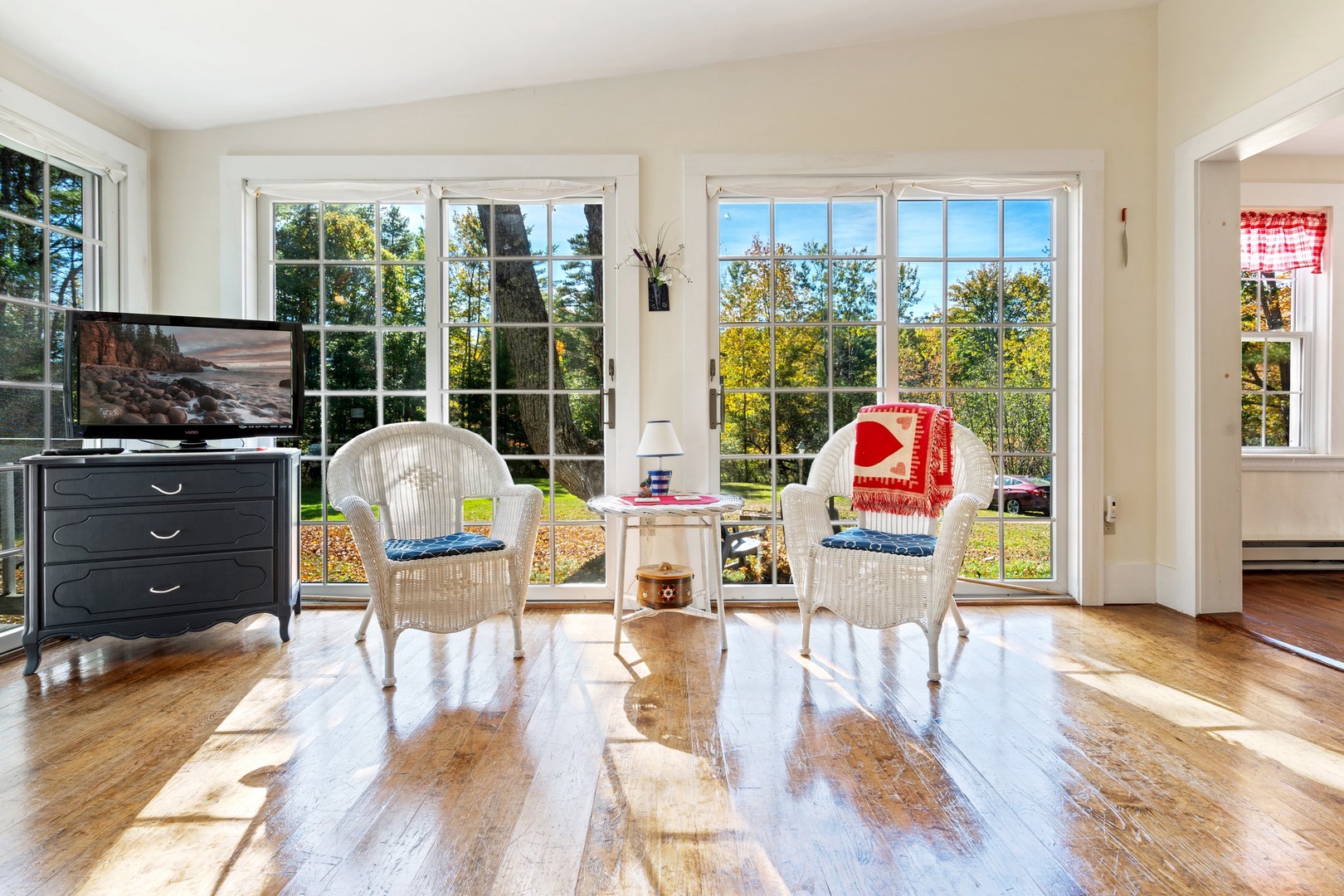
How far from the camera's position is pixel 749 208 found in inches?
149

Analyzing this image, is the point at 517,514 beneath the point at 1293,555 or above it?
above

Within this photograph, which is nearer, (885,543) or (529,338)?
(885,543)

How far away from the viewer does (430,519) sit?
3.30m

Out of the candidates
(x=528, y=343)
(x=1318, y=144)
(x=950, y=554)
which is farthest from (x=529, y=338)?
(x=1318, y=144)

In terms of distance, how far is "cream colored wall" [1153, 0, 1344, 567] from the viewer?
113 inches

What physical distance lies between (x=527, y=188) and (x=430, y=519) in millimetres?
1642

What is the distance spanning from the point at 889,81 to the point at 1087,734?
2986 millimetres

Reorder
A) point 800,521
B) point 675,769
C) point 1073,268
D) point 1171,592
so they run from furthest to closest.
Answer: point 1073,268 < point 1171,592 < point 800,521 < point 675,769

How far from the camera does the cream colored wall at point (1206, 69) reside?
2883mm

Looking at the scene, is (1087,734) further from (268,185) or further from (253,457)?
(268,185)

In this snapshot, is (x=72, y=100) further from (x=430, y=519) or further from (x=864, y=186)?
(x=864, y=186)

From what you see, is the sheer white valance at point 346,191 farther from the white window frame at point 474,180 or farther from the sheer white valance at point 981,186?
the sheer white valance at point 981,186

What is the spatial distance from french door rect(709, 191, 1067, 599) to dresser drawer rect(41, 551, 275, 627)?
2028 mm

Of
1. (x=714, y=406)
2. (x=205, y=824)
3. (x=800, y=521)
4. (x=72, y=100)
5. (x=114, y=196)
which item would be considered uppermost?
(x=72, y=100)
